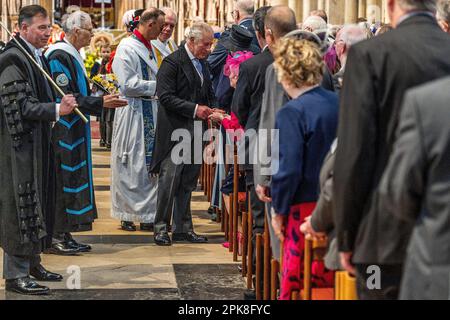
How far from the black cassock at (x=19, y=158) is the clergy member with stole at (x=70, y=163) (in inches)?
57.7

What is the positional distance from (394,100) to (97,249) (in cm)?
520

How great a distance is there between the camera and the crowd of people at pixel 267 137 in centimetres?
328

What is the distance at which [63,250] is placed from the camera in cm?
838

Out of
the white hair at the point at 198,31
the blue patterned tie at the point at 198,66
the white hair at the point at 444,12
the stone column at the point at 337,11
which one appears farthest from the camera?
the stone column at the point at 337,11

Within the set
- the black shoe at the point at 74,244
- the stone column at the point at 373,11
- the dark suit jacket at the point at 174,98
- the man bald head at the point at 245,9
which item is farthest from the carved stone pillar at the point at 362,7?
the black shoe at the point at 74,244

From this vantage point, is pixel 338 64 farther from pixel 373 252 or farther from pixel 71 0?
pixel 71 0

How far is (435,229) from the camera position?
3.15 meters

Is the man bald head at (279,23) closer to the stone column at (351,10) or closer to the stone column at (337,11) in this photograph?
the stone column at (351,10)

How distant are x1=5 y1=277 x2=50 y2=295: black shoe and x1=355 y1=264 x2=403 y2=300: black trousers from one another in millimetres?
3235

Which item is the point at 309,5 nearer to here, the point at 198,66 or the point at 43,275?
the point at 198,66

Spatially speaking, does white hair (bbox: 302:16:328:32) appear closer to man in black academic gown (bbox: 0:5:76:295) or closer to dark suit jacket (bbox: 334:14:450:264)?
man in black academic gown (bbox: 0:5:76:295)

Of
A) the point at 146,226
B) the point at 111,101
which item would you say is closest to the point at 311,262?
the point at 111,101

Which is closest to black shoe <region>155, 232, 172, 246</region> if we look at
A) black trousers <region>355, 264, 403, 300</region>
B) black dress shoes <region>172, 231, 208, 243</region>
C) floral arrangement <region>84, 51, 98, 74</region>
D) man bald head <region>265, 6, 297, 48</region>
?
black dress shoes <region>172, 231, 208, 243</region>

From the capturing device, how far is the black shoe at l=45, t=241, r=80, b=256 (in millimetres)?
8375
